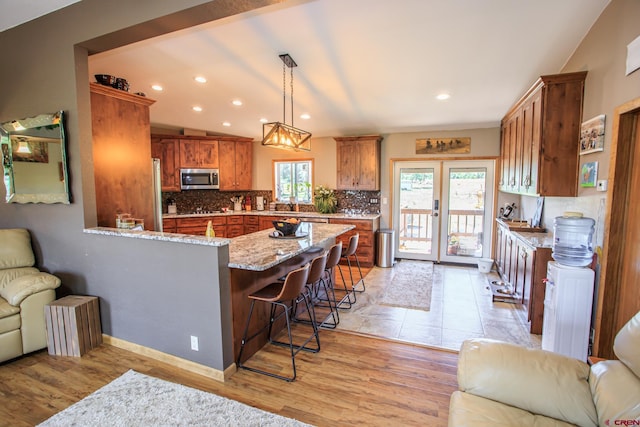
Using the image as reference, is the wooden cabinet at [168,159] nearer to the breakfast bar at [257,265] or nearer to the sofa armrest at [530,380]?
the breakfast bar at [257,265]

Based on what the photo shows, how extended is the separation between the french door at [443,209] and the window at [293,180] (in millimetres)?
1838

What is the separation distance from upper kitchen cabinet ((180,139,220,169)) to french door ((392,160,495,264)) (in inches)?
146

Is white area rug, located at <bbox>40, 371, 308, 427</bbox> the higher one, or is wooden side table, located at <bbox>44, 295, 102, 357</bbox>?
wooden side table, located at <bbox>44, 295, 102, 357</bbox>

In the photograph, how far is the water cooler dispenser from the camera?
2291 millimetres

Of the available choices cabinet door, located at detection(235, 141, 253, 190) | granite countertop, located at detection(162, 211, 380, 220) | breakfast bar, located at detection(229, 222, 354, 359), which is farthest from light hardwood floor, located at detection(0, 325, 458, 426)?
cabinet door, located at detection(235, 141, 253, 190)

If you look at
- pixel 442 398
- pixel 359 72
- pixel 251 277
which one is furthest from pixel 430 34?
pixel 442 398

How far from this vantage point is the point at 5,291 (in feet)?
8.78

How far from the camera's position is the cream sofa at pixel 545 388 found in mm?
1284

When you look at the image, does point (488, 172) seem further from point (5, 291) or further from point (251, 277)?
point (5, 291)

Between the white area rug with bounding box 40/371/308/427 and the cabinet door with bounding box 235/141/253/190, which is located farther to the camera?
the cabinet door with bounding box 235/141/253/190

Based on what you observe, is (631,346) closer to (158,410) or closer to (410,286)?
(158,410)

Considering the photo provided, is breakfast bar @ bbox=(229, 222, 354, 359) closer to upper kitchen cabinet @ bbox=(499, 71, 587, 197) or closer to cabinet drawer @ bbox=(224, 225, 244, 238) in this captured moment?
upper kitchen cabinet @ bbox=(499, 71, 587, 197)

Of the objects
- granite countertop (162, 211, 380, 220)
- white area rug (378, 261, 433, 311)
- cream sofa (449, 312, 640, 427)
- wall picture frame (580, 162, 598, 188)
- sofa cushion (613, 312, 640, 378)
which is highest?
wall picture frame (580, 162, 598, 188)

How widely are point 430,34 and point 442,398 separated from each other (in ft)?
9.01
